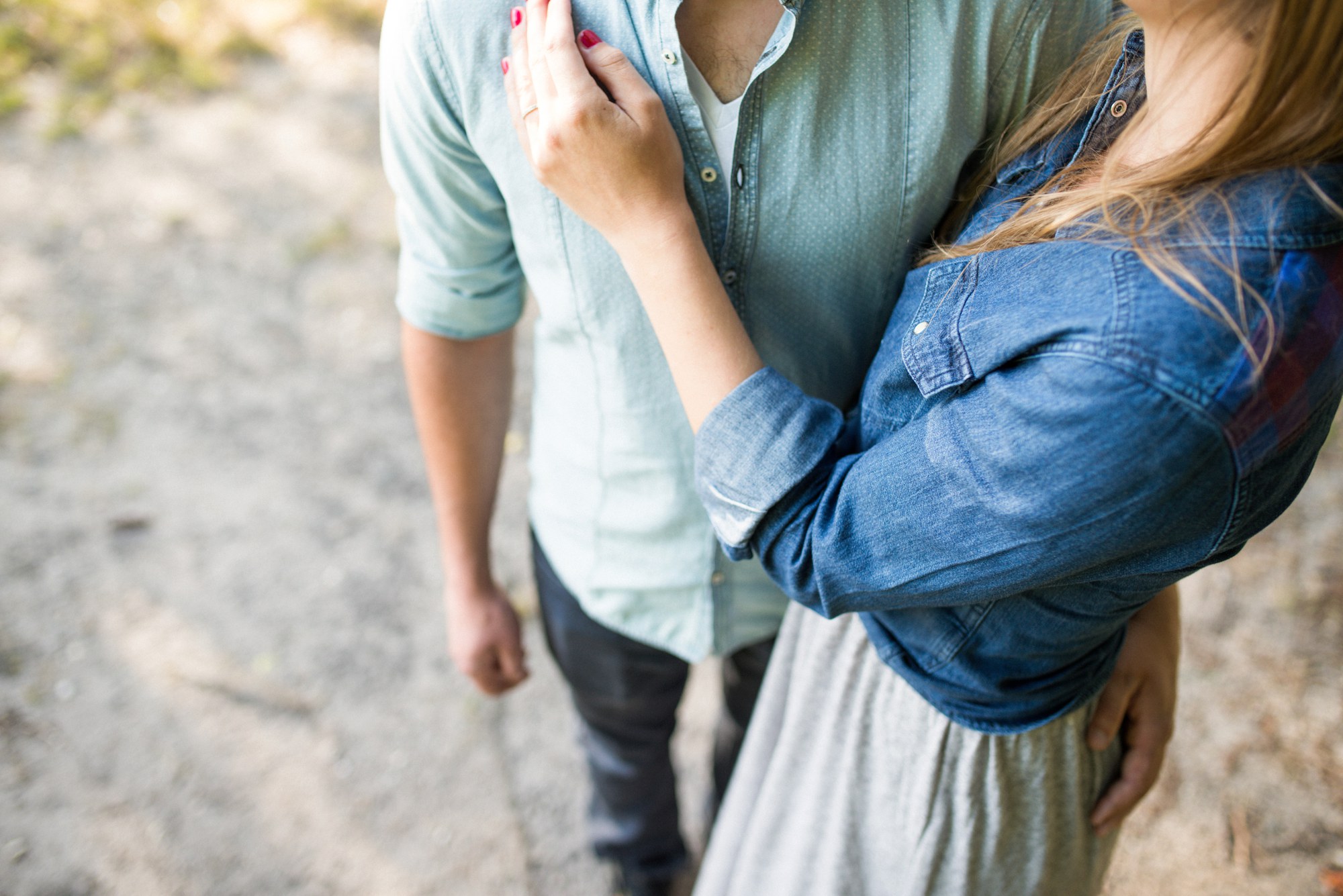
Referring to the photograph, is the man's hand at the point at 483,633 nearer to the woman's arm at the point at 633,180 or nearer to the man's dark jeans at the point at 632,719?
the man's dark jeans at the point at 632,719

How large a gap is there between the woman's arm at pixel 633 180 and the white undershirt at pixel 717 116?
69mm

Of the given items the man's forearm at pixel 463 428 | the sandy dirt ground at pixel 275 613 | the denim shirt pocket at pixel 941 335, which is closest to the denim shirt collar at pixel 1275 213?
the denim shirt pocket at pixel 941 335

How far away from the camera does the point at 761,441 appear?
865 millimetres

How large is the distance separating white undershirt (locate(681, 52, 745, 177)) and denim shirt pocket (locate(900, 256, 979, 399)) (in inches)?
9.8

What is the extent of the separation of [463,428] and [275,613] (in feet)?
4.63

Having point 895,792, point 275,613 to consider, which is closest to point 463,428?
point 895,792

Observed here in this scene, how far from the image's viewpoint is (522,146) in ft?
3.10

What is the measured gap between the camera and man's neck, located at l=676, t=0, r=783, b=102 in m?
0.93

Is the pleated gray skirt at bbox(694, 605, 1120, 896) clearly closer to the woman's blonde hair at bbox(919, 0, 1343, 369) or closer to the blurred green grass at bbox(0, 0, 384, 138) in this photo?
the woman's blonde hair at bbox(919, 0, 1343, 369)

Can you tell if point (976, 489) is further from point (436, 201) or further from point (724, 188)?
point (436, 201)

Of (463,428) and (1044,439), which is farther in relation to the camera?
(463,428)

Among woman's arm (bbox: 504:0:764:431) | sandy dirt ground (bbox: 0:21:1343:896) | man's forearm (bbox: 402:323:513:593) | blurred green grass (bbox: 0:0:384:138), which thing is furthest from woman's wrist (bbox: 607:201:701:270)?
blurred green grass (bbox: 0:0:384:138)

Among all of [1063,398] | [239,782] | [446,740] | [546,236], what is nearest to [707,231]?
[546,236]

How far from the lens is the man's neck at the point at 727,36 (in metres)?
0.93
